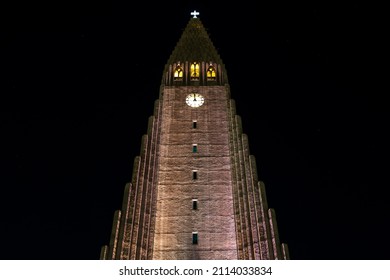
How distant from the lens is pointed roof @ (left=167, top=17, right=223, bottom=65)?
4341 cm

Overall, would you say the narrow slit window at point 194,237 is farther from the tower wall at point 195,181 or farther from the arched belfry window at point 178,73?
the arched belfry window at point 178,73

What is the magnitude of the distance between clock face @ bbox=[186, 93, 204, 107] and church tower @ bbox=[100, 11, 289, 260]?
0.06 meters

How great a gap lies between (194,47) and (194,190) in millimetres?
13583

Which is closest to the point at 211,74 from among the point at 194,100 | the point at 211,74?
the point at 211,74

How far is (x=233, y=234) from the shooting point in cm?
3244

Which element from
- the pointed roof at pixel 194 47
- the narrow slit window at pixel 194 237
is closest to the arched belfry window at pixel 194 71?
the pointed roof at pixel 194 47

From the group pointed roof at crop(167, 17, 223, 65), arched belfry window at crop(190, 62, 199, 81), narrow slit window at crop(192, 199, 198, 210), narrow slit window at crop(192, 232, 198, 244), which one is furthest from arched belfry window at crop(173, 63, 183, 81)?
narrow slit window at crop(192, 232, 198, 244)

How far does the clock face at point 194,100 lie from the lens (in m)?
39.6

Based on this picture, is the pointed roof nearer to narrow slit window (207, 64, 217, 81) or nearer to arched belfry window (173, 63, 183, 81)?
arched belfry window (173, 63, 183, 81)

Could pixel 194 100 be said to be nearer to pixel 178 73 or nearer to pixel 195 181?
pixel 178 73

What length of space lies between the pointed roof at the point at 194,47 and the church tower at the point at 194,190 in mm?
2217

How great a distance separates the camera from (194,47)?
44.5m
